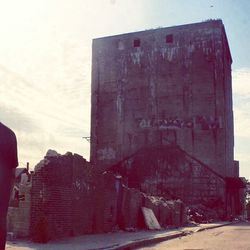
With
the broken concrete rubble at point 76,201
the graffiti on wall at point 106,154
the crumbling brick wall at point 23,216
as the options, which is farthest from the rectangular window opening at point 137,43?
the crumbling brick wall at point 23,216

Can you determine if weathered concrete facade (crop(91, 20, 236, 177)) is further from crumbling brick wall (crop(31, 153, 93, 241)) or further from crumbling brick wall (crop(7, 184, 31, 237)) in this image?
crumbling brick wall (crop(7, 184, 31, 237))

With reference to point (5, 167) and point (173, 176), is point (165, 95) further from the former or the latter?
point (5, 167)

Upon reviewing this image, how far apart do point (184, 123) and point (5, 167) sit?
3940 cm

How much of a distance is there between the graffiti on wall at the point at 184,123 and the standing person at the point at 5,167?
128ft

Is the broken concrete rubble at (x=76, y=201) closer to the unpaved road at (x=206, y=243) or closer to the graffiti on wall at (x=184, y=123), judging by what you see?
the unpaved road at (x=206, y=243)

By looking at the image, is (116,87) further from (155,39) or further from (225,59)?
(225,59)

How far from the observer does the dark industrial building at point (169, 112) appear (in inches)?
1542

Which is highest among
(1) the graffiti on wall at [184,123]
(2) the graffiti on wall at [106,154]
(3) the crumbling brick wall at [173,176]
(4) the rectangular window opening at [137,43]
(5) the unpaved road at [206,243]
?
(4) the rectangular window opening at [137,43]

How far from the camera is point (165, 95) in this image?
43.6 metres

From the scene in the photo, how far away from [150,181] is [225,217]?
7275mm

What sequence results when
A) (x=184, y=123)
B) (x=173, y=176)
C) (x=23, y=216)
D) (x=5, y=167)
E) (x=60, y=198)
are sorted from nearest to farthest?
(x=5, y=167) → (x=23, y=216) → (x=60, y=198) → (x=173, y=176) → (x=184, y=123)

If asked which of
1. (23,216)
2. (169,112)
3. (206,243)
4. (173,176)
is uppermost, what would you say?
(169,112)

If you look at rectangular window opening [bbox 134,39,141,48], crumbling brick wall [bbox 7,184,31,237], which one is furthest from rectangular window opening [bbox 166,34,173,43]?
crumbling brick wall [bbox 7,184,31,237]

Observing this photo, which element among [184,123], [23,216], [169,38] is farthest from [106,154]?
[23,216]
